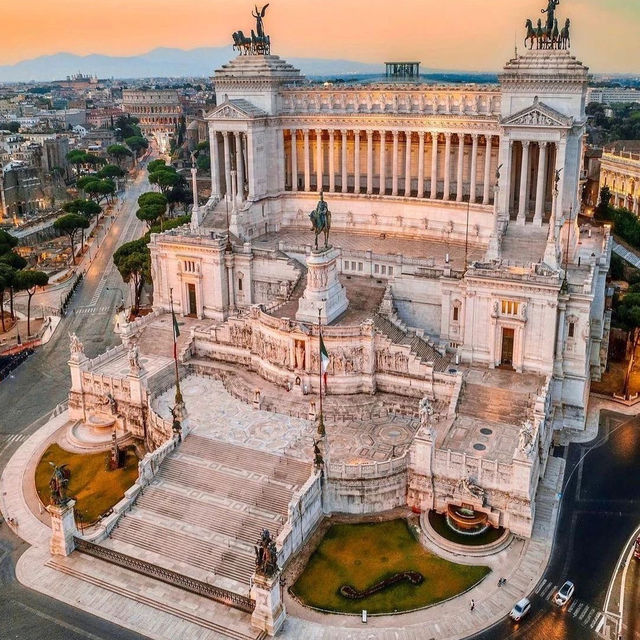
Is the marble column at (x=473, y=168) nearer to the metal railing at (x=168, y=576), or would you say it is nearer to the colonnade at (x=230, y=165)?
the colonnade at (x=230, y=165)

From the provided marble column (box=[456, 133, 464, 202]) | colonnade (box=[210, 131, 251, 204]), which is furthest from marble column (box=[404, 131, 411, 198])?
colonnade (box=[210, 131, 251, 204])

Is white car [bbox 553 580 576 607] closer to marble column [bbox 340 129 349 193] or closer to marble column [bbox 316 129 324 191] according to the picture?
marble column [bbox 340 129 349 193]

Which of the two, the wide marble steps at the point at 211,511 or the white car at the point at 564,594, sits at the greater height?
the wide marble steps at the point at 211,511

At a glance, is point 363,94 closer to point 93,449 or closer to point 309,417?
point 309,417

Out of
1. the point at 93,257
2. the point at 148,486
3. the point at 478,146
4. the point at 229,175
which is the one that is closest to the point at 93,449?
the point at 148,486

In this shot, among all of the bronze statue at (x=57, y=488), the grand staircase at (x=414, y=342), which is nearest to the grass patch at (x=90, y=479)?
the bronze statue at (x=57, y=488)

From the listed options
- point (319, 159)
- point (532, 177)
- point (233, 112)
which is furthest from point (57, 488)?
point (532, 177)
